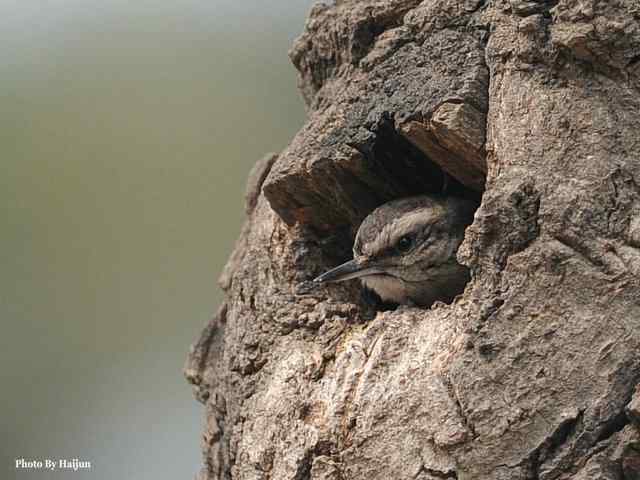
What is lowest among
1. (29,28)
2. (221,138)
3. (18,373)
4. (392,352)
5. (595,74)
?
(392,352)

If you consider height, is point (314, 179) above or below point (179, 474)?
above

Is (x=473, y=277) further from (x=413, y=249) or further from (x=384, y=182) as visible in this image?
(x=413, y=249)

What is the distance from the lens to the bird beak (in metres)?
3.23

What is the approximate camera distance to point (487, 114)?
2.81 meters

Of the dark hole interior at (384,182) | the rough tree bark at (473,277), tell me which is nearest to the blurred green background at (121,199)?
the dark hole interior at (384,182)

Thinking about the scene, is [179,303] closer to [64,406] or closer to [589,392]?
[64,406]

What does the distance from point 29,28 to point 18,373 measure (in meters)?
1.56

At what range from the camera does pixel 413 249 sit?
3.52 m

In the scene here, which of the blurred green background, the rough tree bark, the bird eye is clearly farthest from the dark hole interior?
the blurred green background

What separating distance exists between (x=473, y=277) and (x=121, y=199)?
8.82 feet

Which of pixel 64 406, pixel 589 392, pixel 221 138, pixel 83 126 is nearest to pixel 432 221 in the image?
pixel 589 392

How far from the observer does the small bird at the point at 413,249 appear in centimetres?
335

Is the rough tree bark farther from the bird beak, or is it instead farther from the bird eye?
the bird eye

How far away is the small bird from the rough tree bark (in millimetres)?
101
